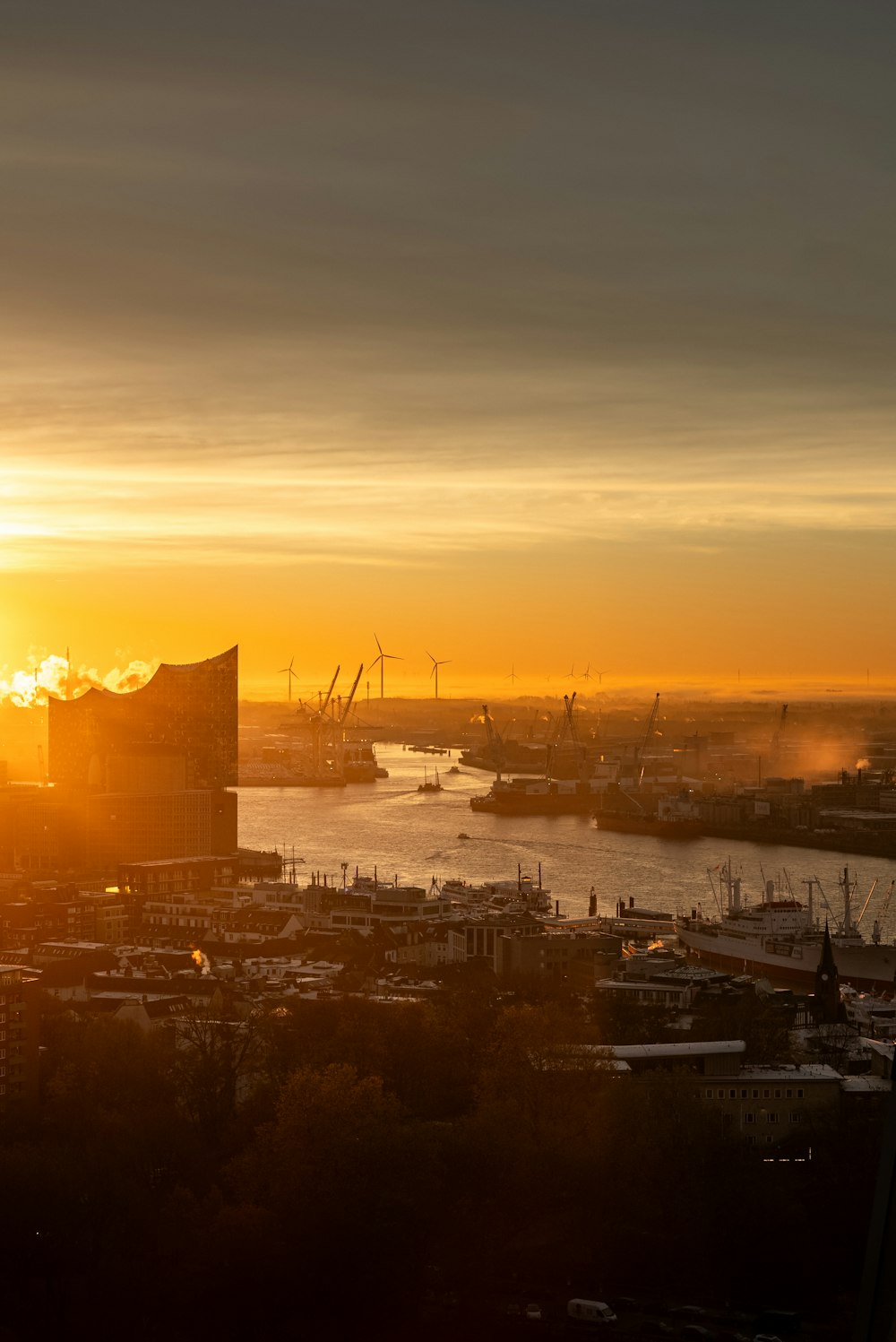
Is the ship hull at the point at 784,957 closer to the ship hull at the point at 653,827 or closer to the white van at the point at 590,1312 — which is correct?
the white van at the point at 590,1312

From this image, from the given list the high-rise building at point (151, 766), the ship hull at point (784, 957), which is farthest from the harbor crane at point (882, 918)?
the high-rise building at point (151, 766)

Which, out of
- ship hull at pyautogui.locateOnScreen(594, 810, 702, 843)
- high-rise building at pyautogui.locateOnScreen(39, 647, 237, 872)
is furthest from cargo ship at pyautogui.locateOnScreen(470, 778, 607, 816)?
high-rise building at pyautogui.locateOnScreen(39, 647, 237, 872)

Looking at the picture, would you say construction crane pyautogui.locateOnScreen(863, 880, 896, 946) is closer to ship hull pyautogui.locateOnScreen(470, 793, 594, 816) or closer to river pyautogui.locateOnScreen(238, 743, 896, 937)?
river pyautogui.locateOnScreen(238, 743, 896, 937)

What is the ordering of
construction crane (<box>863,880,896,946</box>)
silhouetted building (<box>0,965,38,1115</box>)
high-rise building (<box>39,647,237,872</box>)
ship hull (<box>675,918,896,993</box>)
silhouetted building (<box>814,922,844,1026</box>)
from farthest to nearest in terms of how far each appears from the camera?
high-rise building (<box>39,647,237,872</box>) < construction crane (<box>863,880,896,946</box>) < ship hull (<box>675,918,896,993</box>) < silhouetted building (<box>814,922,844,1026</box>) < silhouetted building (<box>0,965,38,1115</box>)

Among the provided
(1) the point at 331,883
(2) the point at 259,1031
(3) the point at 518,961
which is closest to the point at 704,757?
(1) the point at 331,883

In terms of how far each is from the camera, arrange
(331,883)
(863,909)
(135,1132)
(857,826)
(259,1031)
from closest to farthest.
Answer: (135,1132) < (259,1031) < (863,909) < (331,883) < (857,826)

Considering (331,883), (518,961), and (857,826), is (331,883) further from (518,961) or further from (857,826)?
(857,826)
